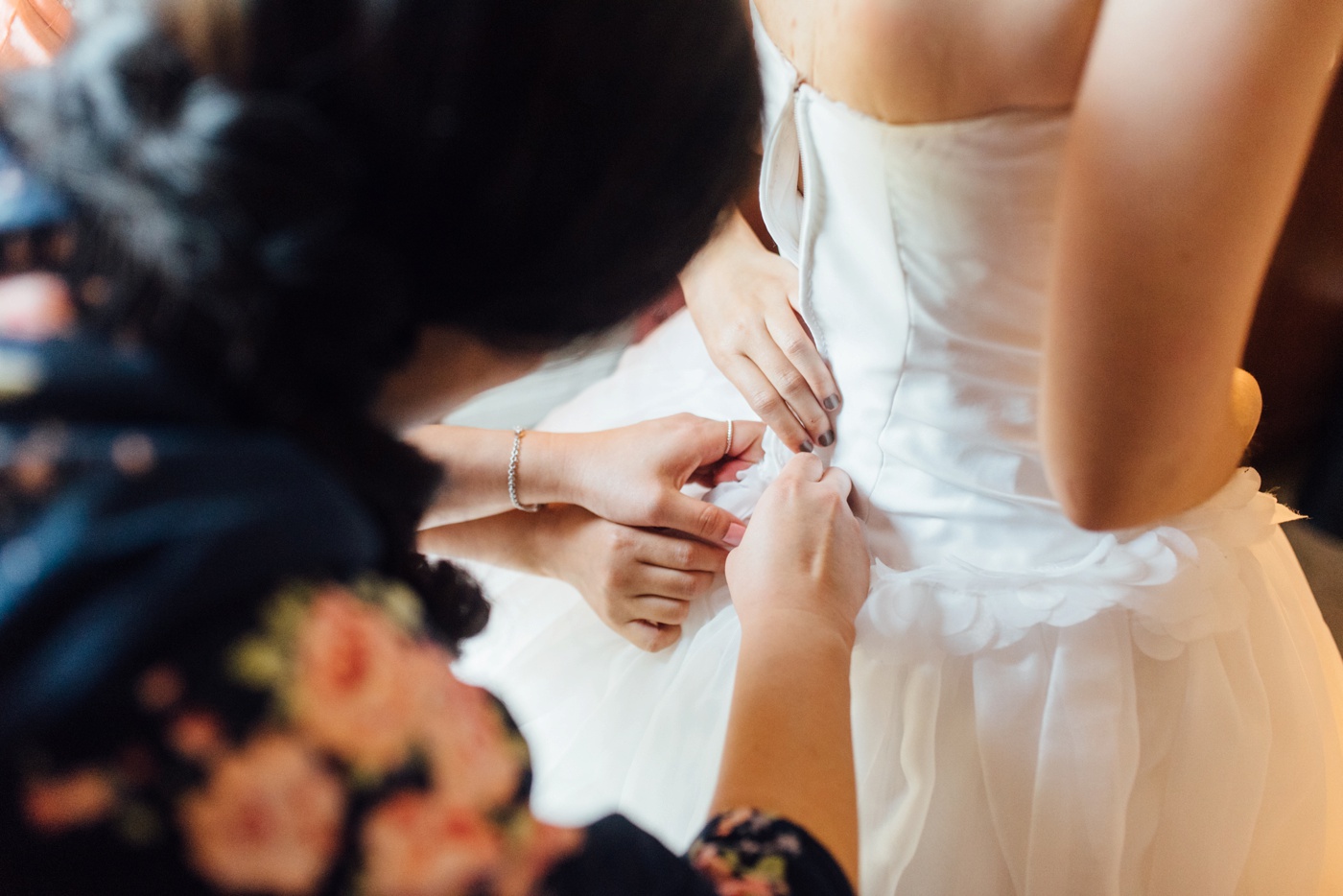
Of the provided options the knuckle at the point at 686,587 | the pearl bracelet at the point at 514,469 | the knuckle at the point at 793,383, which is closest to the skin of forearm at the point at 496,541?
the pearl bracelet at the point at 514,469

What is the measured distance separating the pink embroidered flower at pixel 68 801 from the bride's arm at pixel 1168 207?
424 millimetres

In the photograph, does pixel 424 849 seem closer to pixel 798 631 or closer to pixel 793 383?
pixel 798 631

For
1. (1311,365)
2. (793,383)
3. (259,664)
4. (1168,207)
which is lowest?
(1311,365)

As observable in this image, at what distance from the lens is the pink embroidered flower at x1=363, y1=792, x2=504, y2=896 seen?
1.03 feet

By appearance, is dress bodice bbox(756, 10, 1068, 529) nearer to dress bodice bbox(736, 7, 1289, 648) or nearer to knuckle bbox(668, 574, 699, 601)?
dress bodice bbox(736, 7, 1289, 648)

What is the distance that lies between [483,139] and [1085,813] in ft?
1.82

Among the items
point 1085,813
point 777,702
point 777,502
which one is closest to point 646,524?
point 777,502

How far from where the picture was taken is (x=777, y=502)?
629 millimetres

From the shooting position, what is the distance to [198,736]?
11.4 inches

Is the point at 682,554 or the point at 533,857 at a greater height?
the point at 533,857

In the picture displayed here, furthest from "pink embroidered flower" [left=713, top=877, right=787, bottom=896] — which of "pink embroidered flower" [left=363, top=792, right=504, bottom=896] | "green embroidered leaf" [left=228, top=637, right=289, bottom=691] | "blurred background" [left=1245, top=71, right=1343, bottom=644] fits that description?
"blurred background" [left=1245, top=71, right=1343, bottom=644]

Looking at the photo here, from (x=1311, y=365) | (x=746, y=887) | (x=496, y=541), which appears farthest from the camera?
(x=1311, y=365)

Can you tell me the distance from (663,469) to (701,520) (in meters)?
0.06

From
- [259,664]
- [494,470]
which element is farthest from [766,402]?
[259,664]
